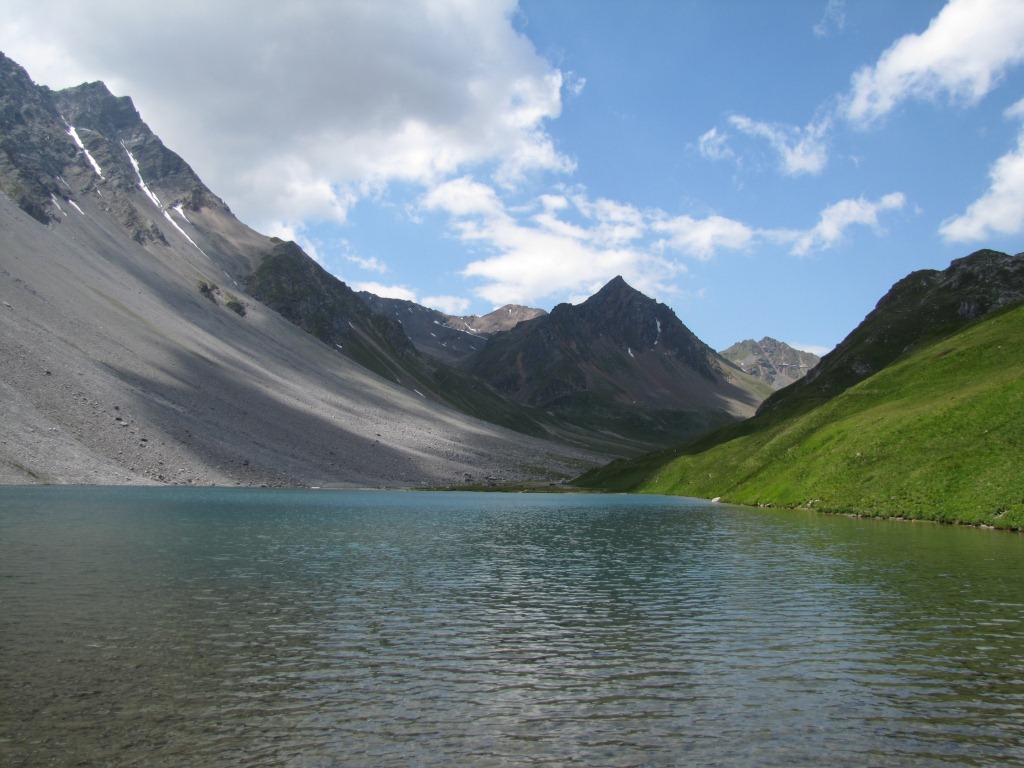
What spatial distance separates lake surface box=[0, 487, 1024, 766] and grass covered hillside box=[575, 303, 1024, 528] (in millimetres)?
16338

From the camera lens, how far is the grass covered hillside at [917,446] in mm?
63031

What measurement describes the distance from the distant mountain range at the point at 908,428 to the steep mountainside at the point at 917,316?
0.38 meters

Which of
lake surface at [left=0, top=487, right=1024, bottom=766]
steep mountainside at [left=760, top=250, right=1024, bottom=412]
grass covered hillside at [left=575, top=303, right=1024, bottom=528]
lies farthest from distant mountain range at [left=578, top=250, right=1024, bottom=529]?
lake surface at [left=0, top=487, right=1024, bottom=766]

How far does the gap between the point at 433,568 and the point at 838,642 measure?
23.9 metres

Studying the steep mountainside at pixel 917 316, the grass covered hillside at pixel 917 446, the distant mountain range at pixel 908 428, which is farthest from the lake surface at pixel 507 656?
the steep mountainside at pixel 917 316

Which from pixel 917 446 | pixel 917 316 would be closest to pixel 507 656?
pixel 917 446

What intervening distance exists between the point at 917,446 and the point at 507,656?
6668 cm

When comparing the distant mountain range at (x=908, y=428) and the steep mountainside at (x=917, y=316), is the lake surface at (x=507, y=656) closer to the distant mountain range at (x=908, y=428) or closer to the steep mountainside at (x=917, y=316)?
the distant mountain range at (x=908, y=428)

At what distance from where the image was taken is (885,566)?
4100 centimetres

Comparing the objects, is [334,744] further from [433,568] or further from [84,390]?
[84,390]

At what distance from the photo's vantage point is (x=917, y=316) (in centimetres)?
16025

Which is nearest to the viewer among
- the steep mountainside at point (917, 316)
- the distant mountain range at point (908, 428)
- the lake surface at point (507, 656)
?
the lake surface at point (507, 656)

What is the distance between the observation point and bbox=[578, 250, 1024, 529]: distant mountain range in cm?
6519

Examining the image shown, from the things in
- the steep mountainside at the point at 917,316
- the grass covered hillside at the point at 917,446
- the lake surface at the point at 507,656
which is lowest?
the lake surface at the point at 507,656
